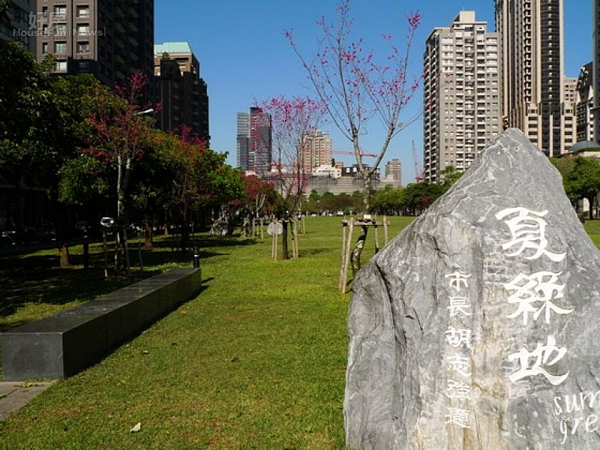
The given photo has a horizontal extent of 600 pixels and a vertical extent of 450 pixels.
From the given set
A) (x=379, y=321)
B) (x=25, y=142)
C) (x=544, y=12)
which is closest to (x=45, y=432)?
(x=379, y=321)

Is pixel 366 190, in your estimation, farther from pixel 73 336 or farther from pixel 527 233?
pixel 527 233

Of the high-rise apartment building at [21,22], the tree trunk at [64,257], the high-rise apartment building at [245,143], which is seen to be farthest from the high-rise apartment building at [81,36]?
the tree trunk at [64,257]

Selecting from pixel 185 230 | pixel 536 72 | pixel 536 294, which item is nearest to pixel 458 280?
pixel 536 294

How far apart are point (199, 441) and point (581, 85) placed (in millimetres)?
133278

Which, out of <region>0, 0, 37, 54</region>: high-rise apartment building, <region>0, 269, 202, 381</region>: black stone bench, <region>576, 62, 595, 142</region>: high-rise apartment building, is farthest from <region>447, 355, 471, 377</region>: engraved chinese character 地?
<region>576, 62, 595, 142</region>: high-rise apartment building

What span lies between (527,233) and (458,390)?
116 centimetres

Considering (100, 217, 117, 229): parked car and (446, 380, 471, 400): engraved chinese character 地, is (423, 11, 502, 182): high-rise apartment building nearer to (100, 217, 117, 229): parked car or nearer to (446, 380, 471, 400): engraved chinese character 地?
(100, 217, 117, 229): parked car

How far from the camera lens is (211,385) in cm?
664

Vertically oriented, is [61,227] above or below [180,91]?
below

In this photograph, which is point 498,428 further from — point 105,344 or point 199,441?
point 105,344

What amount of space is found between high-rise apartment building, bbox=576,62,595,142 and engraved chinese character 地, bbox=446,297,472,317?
4554 inches

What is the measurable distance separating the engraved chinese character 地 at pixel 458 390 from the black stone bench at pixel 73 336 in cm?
487

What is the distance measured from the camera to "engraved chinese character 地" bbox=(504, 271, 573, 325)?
150 inches

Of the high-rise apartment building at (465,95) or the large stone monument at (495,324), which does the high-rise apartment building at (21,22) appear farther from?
the high-rise apartment building at (465,95)
